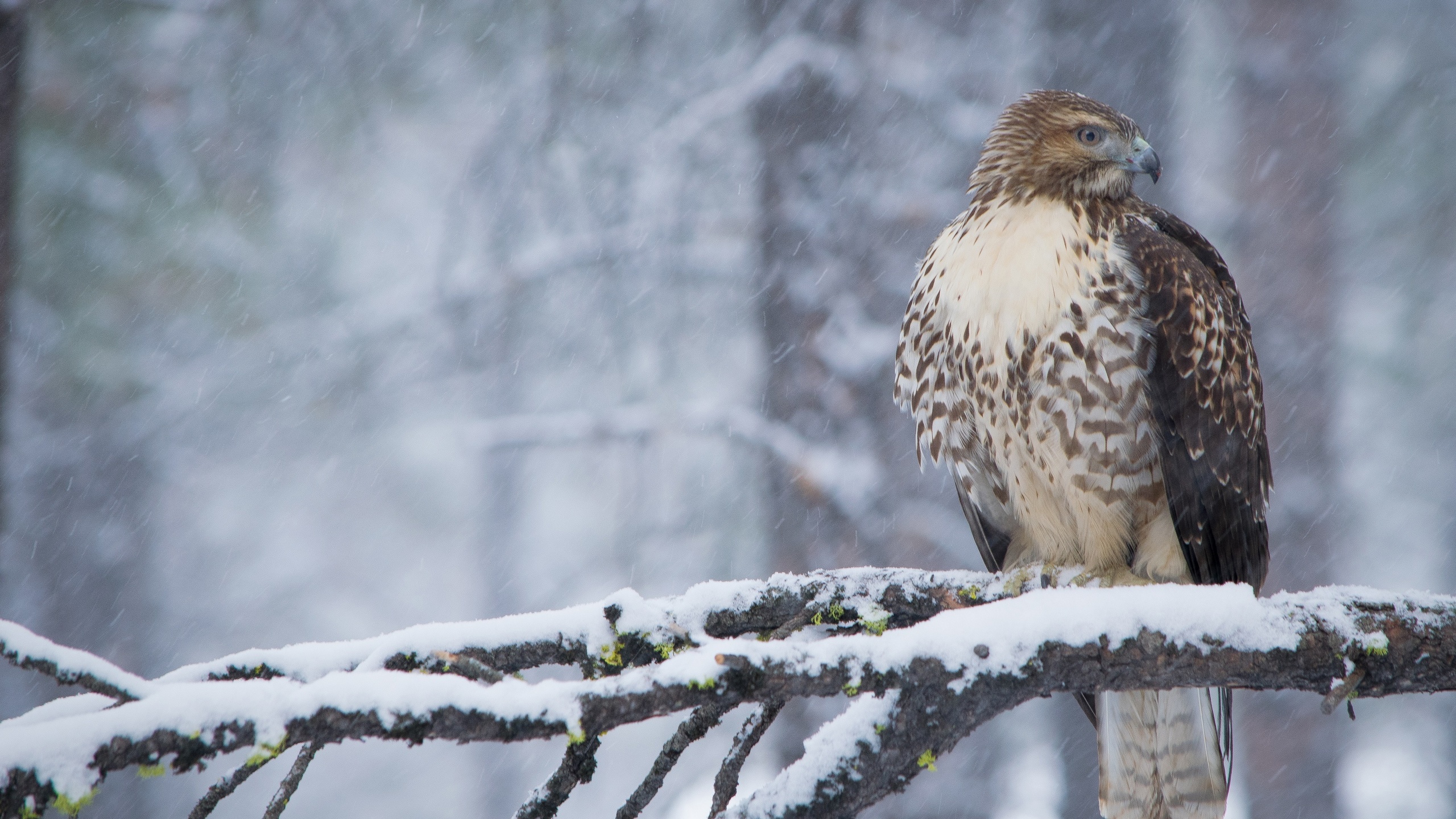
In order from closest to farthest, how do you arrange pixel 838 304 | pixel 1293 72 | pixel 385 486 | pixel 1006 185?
pixel 1006 185, pixel 838 304, pixel 1293 72, pixel 385 486

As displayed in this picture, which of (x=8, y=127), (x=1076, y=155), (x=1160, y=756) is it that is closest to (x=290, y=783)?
(x=1160, y=756)

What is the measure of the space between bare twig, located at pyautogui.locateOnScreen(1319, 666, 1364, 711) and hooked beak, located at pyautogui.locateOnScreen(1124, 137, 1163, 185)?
5.30ft

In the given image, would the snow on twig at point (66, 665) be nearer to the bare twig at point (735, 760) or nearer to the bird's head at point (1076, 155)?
the bare twig at point (735, 760)

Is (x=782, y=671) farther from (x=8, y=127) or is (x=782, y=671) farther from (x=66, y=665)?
→ (x=8, y=127)

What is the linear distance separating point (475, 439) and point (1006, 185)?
5.23 metres

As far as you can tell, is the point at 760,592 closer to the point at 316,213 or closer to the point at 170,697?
the point at 170,697

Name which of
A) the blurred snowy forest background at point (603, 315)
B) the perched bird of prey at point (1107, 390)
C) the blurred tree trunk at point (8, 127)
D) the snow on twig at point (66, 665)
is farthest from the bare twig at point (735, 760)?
the blurred tree trunk at point (8, 127)

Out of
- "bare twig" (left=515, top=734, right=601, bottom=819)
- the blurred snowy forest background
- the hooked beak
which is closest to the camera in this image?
"bare twig" (left=515, top=734, right=601, bottom=819)

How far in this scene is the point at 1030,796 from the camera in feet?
25.3

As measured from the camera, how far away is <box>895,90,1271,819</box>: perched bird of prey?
2707mm

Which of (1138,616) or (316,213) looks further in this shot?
(316,213)

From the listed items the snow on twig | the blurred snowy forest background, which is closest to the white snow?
the snow on twig

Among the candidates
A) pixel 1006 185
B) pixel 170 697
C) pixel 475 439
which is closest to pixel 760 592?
pixel 170 697

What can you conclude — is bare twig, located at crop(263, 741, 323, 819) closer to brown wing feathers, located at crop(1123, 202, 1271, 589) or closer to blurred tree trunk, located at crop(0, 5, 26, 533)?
brown wing feathers, located at crop(1123, 202, 1271, 589)
